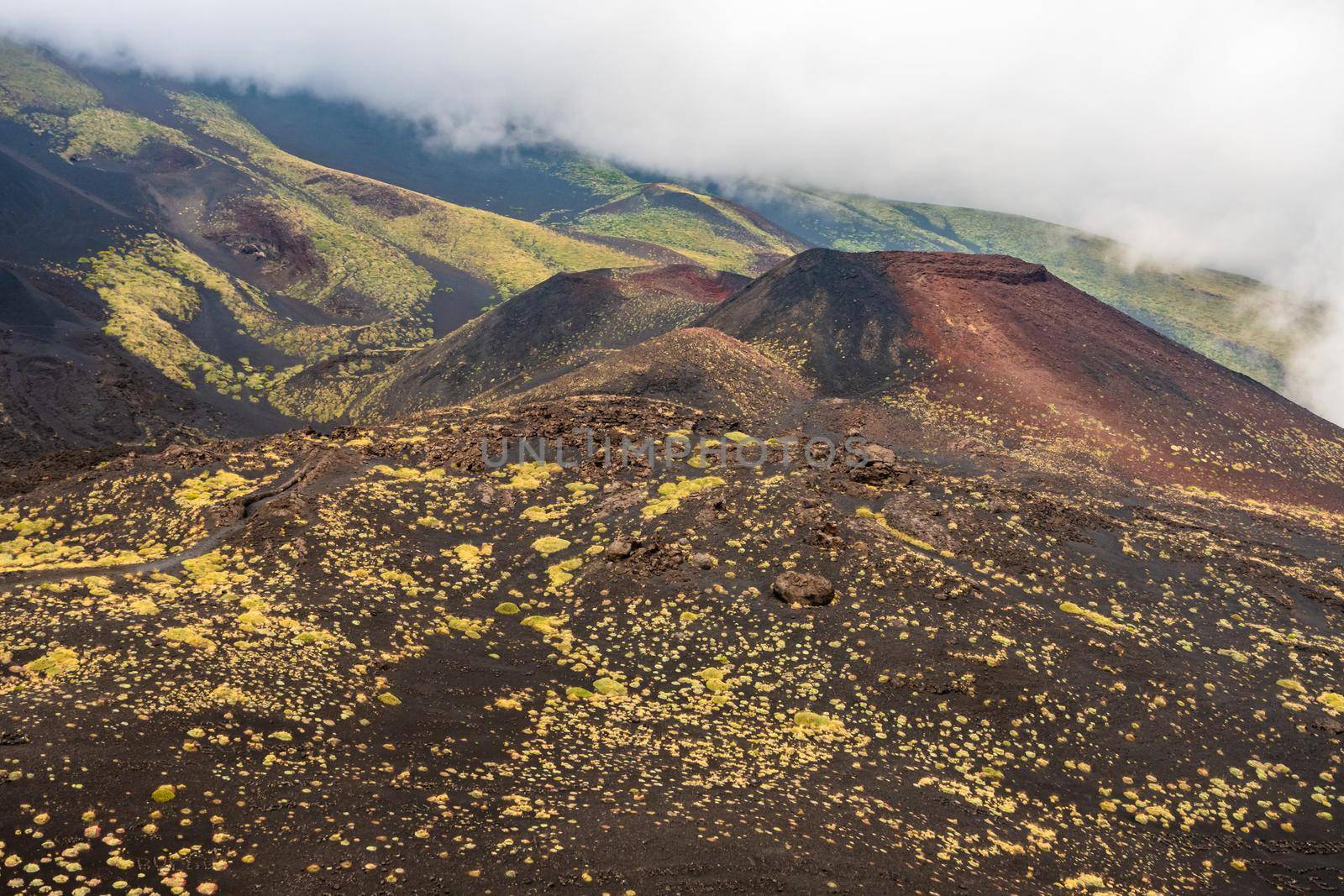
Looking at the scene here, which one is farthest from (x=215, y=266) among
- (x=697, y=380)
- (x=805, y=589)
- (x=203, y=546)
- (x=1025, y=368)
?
(x=805, y=589)

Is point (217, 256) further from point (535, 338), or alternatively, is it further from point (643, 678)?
point (643, 678)

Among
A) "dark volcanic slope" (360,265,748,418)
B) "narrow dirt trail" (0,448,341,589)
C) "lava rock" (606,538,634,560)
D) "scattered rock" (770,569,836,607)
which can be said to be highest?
"dark volcanic slope" (360,265,748,418)

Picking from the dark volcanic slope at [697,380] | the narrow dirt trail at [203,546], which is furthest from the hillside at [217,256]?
the dark volcanic slope at [697,380]

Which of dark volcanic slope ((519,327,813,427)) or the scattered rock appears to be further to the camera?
dark volcanic slope ((519,327,813,427))

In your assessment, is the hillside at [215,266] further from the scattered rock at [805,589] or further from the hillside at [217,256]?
the scattered rock at [805,589]

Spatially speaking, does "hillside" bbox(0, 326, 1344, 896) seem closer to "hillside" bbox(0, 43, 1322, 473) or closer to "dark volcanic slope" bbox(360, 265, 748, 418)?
"dark volcanic slope" bbox(360, 265, 748, 418)

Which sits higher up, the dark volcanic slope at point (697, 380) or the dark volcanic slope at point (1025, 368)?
the dark volcanic slope at point (1025, 368)

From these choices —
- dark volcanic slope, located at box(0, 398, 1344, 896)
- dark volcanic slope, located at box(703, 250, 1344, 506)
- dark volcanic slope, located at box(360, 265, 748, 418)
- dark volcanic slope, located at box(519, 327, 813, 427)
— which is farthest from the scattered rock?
dark volcanic slope, located at box(360, 265, 748, 418)
